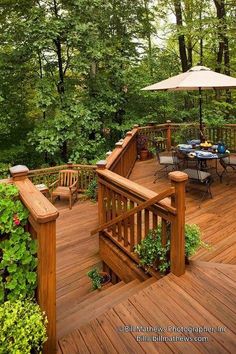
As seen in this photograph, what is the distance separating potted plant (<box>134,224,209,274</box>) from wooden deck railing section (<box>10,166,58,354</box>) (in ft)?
4.47

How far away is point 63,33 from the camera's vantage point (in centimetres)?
834

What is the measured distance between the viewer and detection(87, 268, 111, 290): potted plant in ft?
12.9

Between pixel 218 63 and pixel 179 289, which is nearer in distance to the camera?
pixel 179 289

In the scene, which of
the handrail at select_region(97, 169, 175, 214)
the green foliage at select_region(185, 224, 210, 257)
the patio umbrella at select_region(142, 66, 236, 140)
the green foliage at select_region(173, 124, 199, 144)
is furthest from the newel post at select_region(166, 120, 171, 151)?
the green foliage at select_region(185, 224, 210, 257)

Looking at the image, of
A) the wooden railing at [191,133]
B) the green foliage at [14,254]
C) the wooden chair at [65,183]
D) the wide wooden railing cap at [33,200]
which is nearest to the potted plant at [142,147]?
the wooden railing at [191,133]

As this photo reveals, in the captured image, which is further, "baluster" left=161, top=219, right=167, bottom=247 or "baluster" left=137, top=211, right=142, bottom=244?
"baluster" left=137, top=211, right=142, bottom=244

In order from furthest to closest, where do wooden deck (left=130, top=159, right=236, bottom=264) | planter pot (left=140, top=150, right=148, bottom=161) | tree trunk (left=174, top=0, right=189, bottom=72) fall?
tree trunk (left=174, top=0, right=189, bottom=72)
planter pot (left=140, top=150, right=148, bottom=161)
wooden deck (left=130, top=159, right=236, bottom=264)

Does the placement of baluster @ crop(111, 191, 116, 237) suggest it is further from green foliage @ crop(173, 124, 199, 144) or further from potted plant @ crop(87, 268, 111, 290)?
green foliage @ crop(173, 124, 199, 144)

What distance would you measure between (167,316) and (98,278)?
166 centimetres

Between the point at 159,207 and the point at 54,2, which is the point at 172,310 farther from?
the point at 54,2

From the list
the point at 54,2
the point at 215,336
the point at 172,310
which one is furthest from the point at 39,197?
the point at 54,2

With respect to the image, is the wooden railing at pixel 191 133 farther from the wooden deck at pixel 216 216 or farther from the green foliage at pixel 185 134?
the wooden deck at pixel 216 216

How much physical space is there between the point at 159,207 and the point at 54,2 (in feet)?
25.8

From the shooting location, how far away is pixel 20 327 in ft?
5.77
